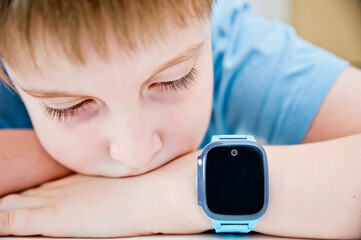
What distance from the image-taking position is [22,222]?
51cm

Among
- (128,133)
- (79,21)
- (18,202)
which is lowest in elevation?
(18,202)

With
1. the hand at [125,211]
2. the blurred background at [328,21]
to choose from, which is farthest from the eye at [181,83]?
the blurred background at [328,21]

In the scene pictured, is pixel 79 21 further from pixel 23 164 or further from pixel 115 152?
pixel 23 164

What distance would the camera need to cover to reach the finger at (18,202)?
0.56m

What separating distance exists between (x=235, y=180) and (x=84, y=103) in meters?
0.20

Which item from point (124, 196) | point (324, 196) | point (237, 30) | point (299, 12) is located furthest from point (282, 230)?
point (299, 12)

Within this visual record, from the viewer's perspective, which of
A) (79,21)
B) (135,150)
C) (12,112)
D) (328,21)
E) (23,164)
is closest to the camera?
(79,21)

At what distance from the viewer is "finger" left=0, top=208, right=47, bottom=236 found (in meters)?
0.50

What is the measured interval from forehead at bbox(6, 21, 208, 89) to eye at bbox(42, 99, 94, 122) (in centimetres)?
5

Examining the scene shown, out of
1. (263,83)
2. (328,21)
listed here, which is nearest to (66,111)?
(263,83)

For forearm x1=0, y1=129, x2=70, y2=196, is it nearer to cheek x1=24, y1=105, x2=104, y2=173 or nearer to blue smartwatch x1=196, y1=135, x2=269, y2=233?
cheek x1=24, y1=105, x2=104, y2=173

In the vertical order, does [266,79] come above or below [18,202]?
above

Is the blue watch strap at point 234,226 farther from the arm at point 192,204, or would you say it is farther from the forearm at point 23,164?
the forearm at point 23,164

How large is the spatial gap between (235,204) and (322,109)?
375 millimetres
